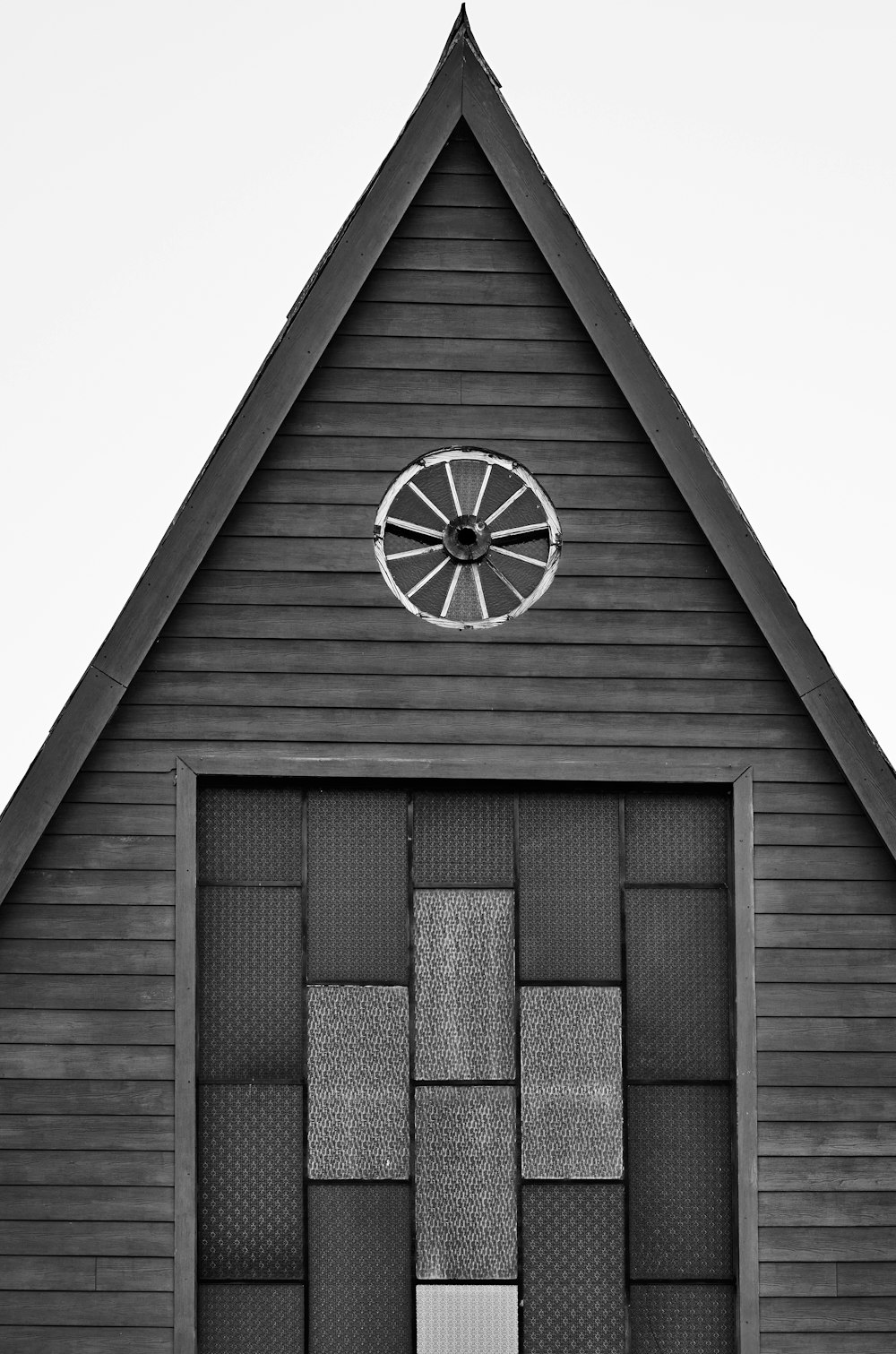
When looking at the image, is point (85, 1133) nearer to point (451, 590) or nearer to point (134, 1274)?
point (134, 1274)

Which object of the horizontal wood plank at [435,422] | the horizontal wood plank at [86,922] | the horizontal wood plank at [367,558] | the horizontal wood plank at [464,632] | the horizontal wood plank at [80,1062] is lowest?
the horizontal wood plank at [80,1062]

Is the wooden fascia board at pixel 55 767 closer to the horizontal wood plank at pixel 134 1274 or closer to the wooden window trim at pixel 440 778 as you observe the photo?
the wooden window trim at pixel 440 778

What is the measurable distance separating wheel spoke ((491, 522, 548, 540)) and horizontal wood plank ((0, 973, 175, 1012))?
3930mm

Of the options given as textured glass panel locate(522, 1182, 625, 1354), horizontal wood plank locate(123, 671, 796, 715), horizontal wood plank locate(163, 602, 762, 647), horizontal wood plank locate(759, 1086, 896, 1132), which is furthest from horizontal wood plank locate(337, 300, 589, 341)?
textured glass panel locate(522, 1182, 625, 1354)

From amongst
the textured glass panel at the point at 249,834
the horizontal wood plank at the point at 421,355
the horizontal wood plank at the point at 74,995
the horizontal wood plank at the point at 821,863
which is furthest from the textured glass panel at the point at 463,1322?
the horizontal wood plank at the point at 421,355

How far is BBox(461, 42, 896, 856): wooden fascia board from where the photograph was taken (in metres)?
11.6

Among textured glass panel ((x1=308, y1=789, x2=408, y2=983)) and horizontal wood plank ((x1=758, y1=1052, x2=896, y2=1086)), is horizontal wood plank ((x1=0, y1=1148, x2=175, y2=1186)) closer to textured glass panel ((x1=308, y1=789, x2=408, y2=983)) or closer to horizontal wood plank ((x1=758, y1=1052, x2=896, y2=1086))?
textured glass panel ((x1=308, y1=789, x2=408, y2=983))

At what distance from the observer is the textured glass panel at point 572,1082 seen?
11.6 m

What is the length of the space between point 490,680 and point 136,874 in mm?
2824

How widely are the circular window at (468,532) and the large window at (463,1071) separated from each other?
146 cm

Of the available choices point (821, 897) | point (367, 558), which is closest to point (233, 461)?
point (367, 558)

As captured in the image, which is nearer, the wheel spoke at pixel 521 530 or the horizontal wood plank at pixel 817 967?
the horizontal wood plank at pixel 817 967

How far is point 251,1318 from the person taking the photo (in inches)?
449

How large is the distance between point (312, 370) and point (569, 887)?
410cm
